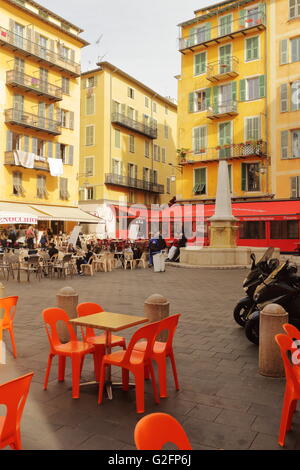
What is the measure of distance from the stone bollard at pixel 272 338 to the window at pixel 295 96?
26.2 meters

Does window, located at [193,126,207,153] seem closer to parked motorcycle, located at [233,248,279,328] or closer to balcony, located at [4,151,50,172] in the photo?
balcony, located at [4,151,50,172]

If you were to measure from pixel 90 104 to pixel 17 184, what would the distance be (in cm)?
1237

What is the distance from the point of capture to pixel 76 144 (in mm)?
34531

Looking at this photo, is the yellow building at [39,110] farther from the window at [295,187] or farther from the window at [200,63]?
A: the window at [295,187]

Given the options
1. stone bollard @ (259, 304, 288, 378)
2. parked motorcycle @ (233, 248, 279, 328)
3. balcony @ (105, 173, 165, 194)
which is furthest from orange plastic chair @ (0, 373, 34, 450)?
balcony @ (105, 173, 165, 194)

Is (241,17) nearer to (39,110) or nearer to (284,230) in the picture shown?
(39,110)

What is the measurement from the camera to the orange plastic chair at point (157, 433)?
1861 mm

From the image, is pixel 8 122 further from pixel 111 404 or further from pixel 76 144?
pixel 111 404

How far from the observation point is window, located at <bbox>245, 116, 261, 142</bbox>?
29.6m

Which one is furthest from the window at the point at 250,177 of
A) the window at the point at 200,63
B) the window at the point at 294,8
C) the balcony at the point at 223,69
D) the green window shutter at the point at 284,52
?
the window at the point at 294,8

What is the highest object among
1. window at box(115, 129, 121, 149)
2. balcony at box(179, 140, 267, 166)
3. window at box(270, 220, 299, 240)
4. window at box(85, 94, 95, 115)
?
window at box(85, 94, 95, 115)

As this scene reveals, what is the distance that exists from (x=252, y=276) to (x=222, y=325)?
3.56ft
